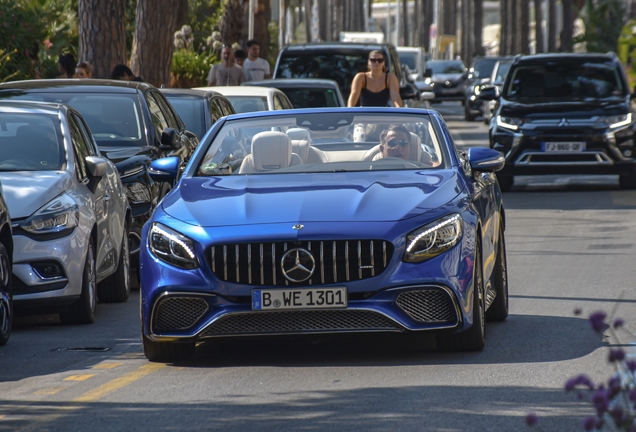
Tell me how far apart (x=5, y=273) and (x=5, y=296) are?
0.14 m

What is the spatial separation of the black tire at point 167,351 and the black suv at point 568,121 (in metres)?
12.0

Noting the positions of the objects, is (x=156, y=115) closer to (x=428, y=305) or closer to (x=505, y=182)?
(x=428, y=305)

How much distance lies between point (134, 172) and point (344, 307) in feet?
16.2

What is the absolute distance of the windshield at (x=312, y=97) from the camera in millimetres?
20062

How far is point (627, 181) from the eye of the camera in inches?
773

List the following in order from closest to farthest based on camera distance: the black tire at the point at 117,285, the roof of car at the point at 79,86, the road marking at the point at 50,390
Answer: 1. the road marking at the point at 50,390
2. the black tire at the point at 117,285
3. the roof of car at the point at 79,86

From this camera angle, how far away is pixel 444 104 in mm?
60875

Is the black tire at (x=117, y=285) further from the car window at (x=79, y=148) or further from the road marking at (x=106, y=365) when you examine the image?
the road marking at (x=106, y=365)

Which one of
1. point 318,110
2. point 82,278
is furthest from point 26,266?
point 318,110

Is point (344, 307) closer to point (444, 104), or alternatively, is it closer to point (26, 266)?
point (26, 266)

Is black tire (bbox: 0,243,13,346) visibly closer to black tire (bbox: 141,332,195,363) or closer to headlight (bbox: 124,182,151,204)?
black tire (bbox: 141,332,195,363)

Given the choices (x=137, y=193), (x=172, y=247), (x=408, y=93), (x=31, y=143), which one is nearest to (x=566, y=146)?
(x=408, y=93)

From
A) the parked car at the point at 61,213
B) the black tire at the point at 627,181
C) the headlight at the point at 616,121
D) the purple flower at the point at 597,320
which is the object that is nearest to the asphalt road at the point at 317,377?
the parked car at the point at 61,213

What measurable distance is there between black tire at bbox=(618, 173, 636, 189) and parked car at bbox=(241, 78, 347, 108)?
4013mm
